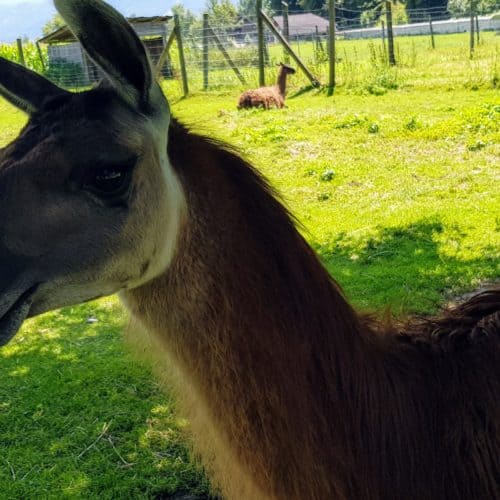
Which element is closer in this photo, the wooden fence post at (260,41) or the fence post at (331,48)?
the fence post at (331,48)

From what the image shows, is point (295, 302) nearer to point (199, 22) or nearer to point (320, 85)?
point (320, 85)

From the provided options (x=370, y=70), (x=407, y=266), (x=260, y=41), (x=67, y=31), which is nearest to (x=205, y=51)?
(x=260, y=41)

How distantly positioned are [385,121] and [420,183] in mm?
3324

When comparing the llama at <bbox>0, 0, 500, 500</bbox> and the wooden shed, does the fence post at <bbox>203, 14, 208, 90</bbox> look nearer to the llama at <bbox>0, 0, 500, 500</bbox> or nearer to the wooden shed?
the wooden shed

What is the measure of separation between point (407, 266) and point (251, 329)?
151 inches

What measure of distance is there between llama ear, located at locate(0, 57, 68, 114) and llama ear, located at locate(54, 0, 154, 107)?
26 cm

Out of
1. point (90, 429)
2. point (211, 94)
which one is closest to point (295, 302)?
point (90, 429)

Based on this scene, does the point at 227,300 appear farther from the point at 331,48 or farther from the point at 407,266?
the point at 331,48

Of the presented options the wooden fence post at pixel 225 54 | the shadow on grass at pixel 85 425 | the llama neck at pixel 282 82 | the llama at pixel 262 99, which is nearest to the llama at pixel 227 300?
the shadow on grass at pixel 85 425

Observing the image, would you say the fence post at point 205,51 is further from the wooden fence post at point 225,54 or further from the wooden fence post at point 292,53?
the wooden fence post at point 292,53

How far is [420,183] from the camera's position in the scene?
7.60m

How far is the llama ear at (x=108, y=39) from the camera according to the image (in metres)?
1.58

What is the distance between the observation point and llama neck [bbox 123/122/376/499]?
188 centimetres

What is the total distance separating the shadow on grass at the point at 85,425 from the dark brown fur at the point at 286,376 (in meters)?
1.43
